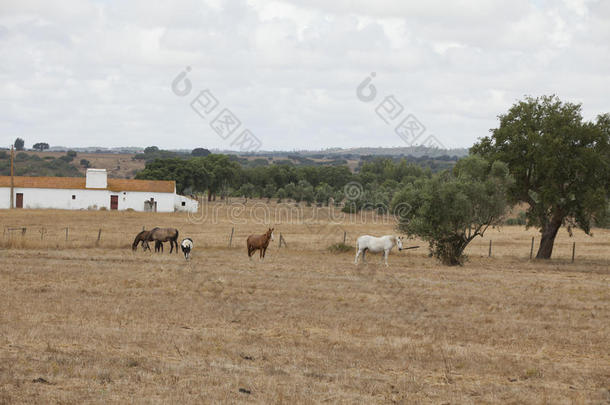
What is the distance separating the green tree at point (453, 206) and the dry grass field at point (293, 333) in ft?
12.2

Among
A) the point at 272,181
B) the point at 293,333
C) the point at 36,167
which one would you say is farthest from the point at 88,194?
the point at 36,167

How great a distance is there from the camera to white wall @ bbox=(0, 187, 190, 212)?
7812cm

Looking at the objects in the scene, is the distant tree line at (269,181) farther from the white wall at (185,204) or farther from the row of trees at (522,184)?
the row of trees at (522,184)

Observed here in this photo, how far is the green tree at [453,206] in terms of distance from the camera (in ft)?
101

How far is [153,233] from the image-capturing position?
3266cm

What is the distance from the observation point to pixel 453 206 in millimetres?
30531

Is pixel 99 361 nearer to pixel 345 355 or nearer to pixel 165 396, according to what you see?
pixel 165 396

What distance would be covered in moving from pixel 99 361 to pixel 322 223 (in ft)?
182

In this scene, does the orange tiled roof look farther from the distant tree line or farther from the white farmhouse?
the distant tree line

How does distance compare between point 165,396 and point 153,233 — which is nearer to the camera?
point 165,396

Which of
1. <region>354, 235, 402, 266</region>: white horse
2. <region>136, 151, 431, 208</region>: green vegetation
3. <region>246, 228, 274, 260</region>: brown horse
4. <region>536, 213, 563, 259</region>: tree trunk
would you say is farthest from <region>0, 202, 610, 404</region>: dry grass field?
<region>136, 151, 431, 208</region>: green vegetation

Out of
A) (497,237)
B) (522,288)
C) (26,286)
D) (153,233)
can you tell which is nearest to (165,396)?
(26,286)

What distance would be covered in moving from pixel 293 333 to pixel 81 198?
231ft

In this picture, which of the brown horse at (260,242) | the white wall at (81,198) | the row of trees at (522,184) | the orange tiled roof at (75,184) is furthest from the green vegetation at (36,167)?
the row of trees at (522,184)
